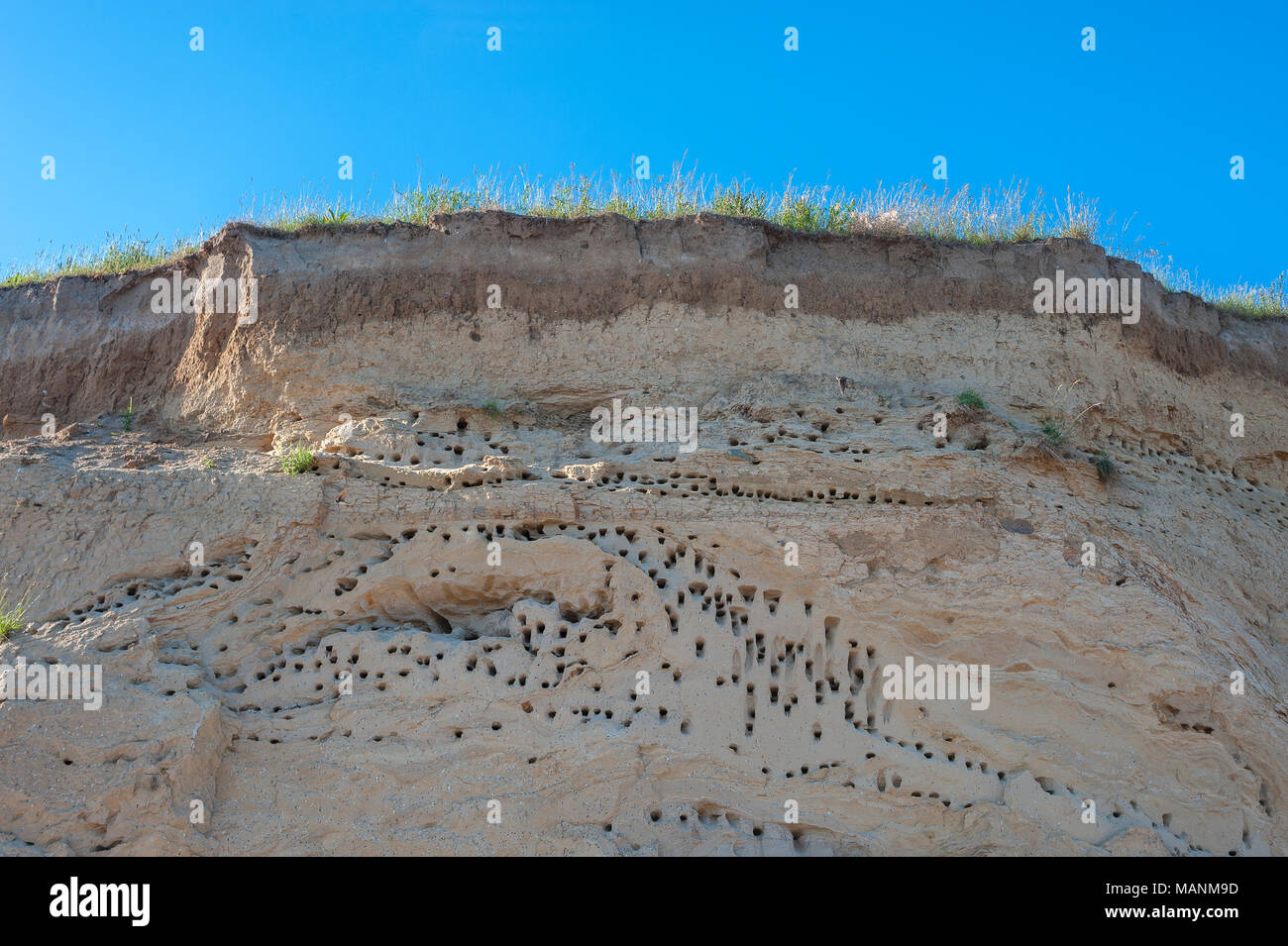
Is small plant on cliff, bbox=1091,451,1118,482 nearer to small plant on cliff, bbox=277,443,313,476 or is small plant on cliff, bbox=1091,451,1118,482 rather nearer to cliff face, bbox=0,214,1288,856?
cliff face, bbox=0,214,1288,856

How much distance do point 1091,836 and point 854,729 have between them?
58.6 inches

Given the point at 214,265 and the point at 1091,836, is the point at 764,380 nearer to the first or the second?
the point at 1091,836

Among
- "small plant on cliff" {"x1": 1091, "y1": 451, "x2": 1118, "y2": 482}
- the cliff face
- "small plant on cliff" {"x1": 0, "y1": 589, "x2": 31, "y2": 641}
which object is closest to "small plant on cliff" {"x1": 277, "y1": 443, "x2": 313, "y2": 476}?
the cliff face

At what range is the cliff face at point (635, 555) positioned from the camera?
6.52 metres

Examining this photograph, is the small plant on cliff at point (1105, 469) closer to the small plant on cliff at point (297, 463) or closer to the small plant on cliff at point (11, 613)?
the small plant on cliff at point (297, 463)

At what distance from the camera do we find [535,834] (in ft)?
20.8

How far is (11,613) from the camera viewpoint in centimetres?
675

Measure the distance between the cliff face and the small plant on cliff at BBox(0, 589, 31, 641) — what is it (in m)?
0.11

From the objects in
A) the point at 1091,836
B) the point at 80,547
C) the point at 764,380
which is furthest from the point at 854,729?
the point at 80,547

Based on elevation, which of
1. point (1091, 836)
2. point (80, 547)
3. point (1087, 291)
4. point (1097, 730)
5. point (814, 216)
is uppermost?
point (814, 216)

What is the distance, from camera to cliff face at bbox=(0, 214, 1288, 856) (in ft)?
21.4

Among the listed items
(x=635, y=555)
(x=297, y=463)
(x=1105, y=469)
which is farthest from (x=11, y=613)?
(x=1105, y=469)

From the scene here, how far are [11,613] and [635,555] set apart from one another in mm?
3777

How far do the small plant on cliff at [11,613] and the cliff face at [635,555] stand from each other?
0.11 meters
